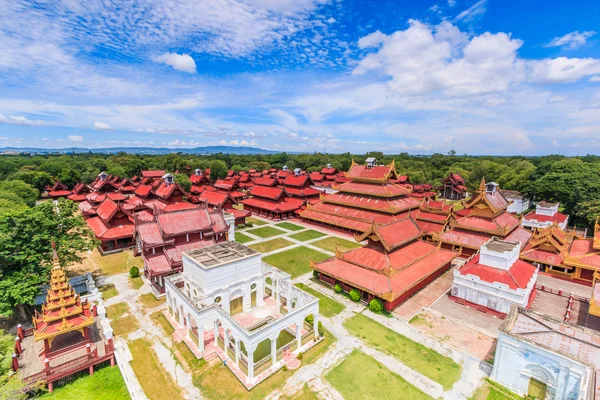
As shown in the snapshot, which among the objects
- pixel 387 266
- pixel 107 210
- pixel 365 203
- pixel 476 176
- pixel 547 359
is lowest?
pixel 547 359

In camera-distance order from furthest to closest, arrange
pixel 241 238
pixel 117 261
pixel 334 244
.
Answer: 1. pixel 241 238
2. pixel 334 244
3. pixel 117 261

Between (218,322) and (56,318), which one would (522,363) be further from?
A: (56,318)

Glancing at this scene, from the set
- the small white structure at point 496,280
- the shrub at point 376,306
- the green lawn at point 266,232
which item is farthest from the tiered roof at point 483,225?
the green lawn at point 266,232

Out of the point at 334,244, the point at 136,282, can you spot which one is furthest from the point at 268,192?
the point at 136,282

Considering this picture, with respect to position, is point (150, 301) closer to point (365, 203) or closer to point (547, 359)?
point (547, 359)

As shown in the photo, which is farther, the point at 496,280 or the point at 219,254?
the point at 496,280
